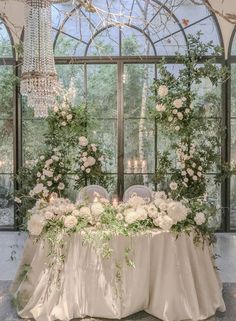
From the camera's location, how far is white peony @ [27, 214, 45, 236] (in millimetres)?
3438

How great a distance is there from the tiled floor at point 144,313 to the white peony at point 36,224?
2.24ft

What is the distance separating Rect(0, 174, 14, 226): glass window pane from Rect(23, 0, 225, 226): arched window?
562 millimetres

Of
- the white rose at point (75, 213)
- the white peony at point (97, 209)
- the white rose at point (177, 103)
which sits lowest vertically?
the white rose at point (75, 213)

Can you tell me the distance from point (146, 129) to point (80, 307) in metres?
4.30

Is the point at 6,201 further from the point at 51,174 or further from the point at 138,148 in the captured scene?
the point at 138,148

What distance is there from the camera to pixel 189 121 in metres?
6.53

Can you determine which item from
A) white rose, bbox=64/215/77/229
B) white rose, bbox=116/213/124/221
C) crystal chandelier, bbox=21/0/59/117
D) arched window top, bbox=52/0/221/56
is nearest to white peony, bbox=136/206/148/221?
white rose, bbox=116/213/124/221

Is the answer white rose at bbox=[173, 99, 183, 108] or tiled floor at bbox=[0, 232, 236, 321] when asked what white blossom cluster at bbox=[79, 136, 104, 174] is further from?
tiled floor at bbox=[0, 232, 236, 321]

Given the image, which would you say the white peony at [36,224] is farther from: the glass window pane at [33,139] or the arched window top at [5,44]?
the arched window top at [5,44]

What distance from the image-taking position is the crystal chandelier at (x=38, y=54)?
3.37 metres

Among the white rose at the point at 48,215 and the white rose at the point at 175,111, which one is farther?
the white rose at the point at 175,111

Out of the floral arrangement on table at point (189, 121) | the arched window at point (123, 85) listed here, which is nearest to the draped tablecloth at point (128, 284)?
the floral arrangement on table at point (189, 121)

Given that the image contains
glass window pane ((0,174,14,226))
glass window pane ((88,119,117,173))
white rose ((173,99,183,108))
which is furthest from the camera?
glass window pane ((0,174,14,226))

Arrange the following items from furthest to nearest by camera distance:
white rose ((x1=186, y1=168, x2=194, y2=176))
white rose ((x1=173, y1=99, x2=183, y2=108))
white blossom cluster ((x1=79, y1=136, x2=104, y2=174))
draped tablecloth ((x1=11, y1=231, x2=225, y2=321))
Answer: white blossom cluster ((x1=79, y1=136, x2=104, y2=174)), white rose ((x1=186, y1=168, x2=194, y2=176)), white rose ((x1=173, y1=99, x2=183, y2=108)), draped tablecloth ((x1=11, y1=231, x2=225, y2=321))
